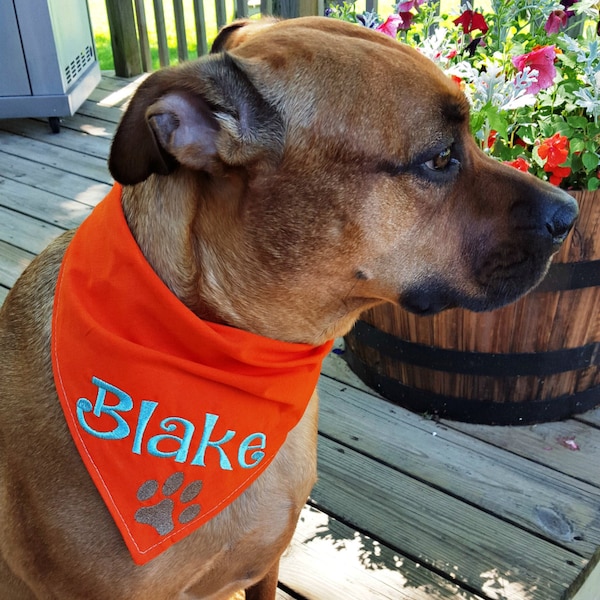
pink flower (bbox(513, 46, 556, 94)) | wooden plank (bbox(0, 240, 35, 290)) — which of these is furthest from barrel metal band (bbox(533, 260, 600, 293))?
wooden plank (bbox(0, 240, 35, 290))

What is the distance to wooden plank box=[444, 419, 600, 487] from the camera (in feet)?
7.60

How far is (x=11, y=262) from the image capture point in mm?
3373

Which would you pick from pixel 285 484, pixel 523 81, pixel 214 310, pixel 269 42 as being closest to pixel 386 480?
pixel 285 484

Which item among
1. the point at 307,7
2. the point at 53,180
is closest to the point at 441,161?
the point at 307,7

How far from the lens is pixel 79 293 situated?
1490 millimetres

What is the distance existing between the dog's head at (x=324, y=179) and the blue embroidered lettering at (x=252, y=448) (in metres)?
0.25

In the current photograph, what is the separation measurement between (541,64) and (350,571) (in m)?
1.60

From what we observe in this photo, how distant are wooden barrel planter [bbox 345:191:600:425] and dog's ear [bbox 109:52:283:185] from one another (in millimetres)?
1108

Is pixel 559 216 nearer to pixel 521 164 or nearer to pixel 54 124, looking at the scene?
pixel 521 164

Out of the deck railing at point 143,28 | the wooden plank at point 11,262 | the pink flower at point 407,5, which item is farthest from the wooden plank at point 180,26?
the pink flower at point 407,5

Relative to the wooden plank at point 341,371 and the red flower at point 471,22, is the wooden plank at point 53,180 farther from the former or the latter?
the red flower at point 471,22

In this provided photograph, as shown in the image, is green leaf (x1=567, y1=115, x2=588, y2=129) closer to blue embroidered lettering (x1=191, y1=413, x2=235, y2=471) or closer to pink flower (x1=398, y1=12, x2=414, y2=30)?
pink flower (x1=398, y1=12, x2=414, y2=30)

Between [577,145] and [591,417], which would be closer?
[577,145]

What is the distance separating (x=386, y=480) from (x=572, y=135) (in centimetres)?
123
